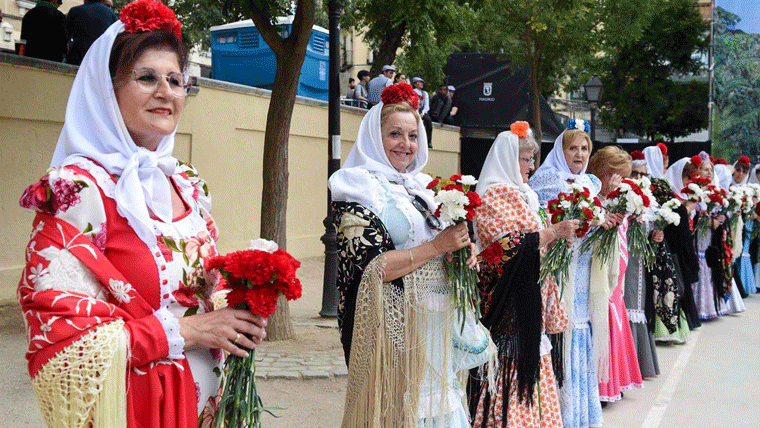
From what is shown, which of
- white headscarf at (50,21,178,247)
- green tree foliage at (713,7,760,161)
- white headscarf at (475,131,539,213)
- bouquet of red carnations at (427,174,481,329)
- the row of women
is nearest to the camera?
white headscarf at (50,21,178,247)

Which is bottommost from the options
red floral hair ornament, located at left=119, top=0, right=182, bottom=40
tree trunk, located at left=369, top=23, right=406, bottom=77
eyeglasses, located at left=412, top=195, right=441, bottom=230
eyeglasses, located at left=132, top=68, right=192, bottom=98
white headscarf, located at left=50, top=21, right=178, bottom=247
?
eyeglasses, located at left=412, top=195, right=441, bottom=230

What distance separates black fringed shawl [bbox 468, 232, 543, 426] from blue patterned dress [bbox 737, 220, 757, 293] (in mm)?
9656

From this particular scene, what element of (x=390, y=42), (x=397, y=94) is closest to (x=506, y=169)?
(x=397, y=94)

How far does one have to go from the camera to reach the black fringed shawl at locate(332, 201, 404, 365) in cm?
401

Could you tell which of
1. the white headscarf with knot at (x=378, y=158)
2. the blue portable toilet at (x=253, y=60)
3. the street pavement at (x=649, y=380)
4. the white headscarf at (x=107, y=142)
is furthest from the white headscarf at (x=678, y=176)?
the white headscarf at (x=107, y=142)

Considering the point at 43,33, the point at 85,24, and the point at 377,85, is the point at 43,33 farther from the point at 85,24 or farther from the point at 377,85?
the point at 377,85

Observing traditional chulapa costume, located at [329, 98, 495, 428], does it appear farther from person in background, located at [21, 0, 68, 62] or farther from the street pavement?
person in background, located at [21, 0, 68, 62]

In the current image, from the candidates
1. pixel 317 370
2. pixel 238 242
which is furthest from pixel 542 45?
pixel 317 370

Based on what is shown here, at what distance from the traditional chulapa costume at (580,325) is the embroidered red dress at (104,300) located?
157 inches

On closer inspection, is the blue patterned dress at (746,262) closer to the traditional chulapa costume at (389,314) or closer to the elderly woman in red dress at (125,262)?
the traditional chulapa costume at (389,314)

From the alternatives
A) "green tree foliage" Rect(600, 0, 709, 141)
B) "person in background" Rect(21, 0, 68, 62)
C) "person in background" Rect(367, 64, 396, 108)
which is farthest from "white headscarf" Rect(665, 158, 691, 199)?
"green tree foliage" Rect(600, 0, 709, 141)

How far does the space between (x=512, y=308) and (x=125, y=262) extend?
10.7 feet

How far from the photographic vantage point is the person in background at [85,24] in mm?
8992

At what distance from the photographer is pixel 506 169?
538cm
